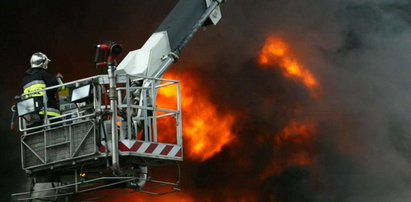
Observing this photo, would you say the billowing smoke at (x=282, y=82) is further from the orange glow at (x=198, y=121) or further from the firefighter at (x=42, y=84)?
the firefighter at (x=42, y=84)

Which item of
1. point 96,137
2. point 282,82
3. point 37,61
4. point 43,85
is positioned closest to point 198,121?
point 282,82

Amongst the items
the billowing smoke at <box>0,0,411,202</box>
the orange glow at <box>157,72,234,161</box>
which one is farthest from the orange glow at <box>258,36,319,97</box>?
the orange glow at <box>157,72,234,161</box>

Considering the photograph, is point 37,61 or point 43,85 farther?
point 37,61

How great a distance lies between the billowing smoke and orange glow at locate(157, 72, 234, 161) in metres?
0.24

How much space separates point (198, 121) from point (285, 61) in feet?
10.7

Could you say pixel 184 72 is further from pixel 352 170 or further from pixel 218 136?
pixel 352 170

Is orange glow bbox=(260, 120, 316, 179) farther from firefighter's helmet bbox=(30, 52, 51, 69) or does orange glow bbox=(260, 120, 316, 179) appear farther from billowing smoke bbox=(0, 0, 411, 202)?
firefighter's helmet bbox=(30, 52, 51, 69)

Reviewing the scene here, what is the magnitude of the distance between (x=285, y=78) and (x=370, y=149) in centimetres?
332

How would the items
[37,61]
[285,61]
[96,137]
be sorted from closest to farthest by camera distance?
[96,137], [37,61], [285,61]

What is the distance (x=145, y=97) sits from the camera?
13391 mm

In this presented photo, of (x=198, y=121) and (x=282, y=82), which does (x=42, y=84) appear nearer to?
(x=198, y=121)

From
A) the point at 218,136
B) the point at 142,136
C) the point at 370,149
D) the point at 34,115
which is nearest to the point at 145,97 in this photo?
the point at 142,136

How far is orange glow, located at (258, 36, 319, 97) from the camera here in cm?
2288

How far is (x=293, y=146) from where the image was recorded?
74.6 ft
